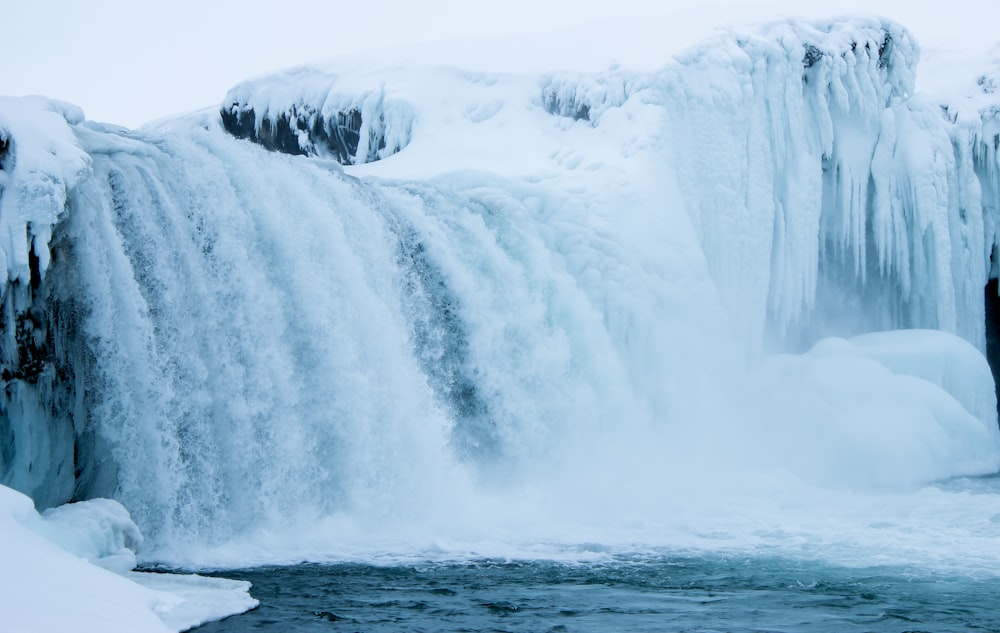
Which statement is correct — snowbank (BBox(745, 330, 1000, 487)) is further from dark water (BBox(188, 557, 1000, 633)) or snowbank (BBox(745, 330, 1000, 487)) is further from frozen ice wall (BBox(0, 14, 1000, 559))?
dark water (BBox(188, 557, 1000, 633))

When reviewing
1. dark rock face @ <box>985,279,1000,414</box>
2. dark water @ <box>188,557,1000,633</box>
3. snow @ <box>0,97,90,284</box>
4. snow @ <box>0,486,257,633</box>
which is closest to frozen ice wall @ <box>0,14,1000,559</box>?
snow @ <box>0,97,90,284</box>

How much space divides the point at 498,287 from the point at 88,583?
6563mm

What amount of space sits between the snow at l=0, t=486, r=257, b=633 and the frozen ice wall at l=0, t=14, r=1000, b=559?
71 cm

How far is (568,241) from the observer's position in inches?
430

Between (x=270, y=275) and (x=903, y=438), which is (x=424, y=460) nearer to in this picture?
(x=270, y=275)

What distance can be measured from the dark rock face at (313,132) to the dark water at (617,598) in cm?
897

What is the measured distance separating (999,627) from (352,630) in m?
3.25

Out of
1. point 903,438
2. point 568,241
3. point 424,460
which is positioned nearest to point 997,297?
point 903,438

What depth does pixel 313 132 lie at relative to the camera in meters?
Answer: 15.0

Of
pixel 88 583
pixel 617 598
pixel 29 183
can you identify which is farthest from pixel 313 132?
pixel 88 583

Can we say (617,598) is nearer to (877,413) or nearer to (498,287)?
(498,287)

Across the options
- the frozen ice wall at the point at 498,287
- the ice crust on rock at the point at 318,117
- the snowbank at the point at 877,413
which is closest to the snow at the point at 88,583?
the frozen ice wall at the point at 498,287

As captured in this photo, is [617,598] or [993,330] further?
[993,330]

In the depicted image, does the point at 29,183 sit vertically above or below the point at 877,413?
above
